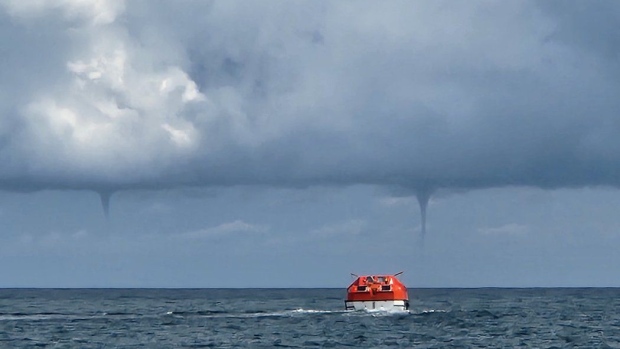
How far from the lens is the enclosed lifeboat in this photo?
13950 centimetres

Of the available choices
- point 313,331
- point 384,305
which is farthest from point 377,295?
point 313,331

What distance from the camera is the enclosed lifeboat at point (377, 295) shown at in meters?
140

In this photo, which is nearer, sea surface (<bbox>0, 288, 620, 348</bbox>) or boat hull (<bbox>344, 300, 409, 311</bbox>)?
sea surface (<bbox>0, 288, 620, 348</bbox>)

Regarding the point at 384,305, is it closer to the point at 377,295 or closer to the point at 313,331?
the point at 377,295

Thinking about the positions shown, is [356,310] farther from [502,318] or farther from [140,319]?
[140,319]

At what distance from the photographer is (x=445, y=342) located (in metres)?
95.9

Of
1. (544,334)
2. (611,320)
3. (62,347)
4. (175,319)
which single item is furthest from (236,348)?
(611,320)

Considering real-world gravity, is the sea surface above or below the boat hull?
below

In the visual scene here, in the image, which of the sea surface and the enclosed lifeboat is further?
the enclosed lifeboat

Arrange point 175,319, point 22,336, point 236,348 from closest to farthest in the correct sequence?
point 236,348
point 22,336
point 175,319

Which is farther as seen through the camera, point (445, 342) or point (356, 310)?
point (356, 310)

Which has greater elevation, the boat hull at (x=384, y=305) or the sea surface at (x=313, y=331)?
the boat hull at (x=384, y=305)

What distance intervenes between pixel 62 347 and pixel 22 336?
52.4 ft

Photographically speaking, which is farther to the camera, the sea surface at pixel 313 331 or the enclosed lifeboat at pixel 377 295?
the enclosed lifeboat at pixel 377 295
